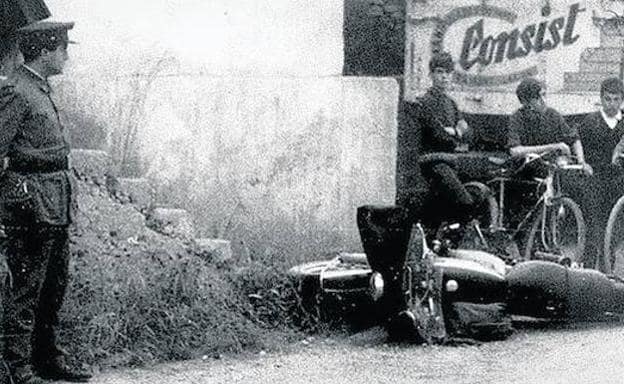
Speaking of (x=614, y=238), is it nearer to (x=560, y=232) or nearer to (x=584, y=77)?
(x=560, y=232)

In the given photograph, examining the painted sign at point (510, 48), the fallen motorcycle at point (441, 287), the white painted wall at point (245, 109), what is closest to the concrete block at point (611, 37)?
the painted sign at point (510, 48)

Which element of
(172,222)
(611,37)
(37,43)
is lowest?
(172,222)

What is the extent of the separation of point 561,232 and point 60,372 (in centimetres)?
565

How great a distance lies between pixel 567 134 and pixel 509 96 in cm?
147

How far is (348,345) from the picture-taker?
924 centimetres

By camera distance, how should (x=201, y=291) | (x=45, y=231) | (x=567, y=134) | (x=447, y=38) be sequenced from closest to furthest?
(x=45, y=231) → (x=201, y=291) → (x=567, y=134) → (x=447, y=38)

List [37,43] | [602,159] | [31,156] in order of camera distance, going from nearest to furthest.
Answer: [31,156]
[37,43]
[602,159]

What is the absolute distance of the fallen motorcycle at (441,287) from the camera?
912cm

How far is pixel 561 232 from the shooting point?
11.7 meters

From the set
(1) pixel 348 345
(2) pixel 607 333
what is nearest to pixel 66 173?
(1) pixel 348 345

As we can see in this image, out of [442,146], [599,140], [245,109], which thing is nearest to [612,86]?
[599,140]

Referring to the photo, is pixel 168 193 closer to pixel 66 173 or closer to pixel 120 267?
pixel 120 267

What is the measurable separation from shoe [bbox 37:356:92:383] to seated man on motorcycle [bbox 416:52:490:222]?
3.20 m

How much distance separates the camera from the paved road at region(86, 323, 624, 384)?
7.83 meters
